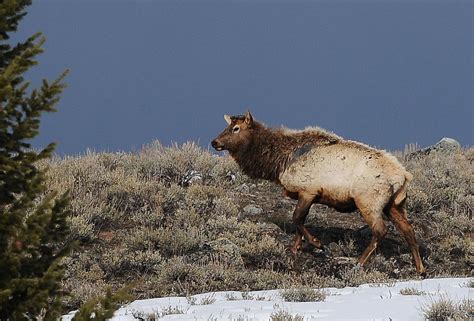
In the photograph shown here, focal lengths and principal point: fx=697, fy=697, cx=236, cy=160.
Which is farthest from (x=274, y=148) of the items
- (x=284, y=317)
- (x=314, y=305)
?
(x=284, y=317)

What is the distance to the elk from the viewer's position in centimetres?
1094

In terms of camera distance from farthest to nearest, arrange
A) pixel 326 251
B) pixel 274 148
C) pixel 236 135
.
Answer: pixel 236 135
pixel 274 148
pixel 326 251

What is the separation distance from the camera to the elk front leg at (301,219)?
11398mm

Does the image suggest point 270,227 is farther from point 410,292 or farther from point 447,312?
point 447,312

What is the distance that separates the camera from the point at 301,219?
37.8 ft

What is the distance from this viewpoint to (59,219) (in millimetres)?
3889

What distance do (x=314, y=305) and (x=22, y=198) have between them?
4.51m

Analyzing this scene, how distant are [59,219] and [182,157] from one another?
12.0m

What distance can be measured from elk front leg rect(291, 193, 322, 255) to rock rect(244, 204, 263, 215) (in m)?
2.07

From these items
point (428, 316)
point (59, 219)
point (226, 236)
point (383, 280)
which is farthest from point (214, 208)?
point (59, 219)

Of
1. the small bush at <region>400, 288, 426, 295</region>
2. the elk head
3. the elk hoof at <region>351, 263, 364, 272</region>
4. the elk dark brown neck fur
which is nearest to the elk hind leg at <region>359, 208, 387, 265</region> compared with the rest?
the elk hoof at <region>351, 263, 364, 272</region>

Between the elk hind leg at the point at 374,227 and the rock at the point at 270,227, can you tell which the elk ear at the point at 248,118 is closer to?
the rock at the point at 270,227

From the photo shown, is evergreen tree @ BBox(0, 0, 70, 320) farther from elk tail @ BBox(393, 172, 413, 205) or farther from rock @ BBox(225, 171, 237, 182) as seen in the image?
rock @ BBox(225, 171, 237, 182)

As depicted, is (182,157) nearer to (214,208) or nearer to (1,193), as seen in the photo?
(214,208)
